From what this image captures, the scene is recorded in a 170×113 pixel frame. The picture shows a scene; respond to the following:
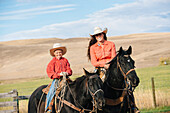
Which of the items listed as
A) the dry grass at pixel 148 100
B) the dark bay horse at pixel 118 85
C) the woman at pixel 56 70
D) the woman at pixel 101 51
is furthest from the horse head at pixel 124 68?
the dry grass at pixel 148 100

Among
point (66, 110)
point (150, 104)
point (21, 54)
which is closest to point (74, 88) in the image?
point (66, 110)

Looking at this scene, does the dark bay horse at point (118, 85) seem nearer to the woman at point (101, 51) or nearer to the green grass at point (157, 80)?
the woman at point (101, 51)

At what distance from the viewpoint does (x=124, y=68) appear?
6578mm

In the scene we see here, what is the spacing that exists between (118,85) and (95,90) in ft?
4.61

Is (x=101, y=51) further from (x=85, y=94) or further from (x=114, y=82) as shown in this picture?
(x=85, y=94)

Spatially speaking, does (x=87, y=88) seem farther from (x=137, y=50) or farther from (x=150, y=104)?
(x=137, y=50)

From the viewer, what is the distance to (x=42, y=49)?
7400 centimetres

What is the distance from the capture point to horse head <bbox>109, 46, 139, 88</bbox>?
20.6ft

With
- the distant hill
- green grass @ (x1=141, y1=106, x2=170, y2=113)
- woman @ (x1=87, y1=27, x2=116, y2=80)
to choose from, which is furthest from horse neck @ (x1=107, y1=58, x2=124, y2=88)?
the distant hill

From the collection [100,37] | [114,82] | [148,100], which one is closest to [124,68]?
[114,82]

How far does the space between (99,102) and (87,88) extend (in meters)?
0.52

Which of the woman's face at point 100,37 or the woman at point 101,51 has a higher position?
the woman's face at point 100,37

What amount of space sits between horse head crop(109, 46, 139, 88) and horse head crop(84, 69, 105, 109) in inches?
35.1

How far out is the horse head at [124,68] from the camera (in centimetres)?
628
